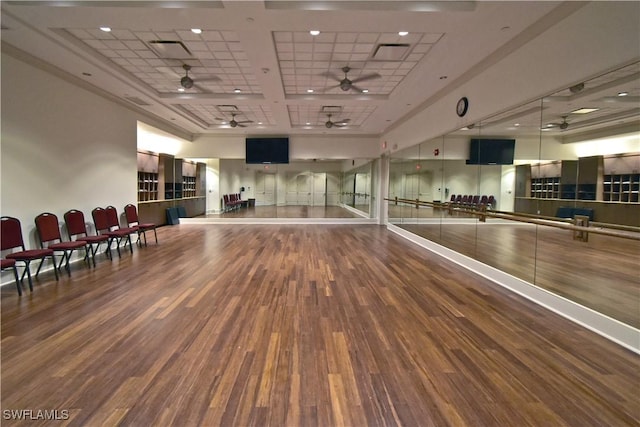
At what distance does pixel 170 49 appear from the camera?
5125mm

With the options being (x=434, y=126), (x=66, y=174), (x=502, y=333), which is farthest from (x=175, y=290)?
Answer: (x=434, y=126)

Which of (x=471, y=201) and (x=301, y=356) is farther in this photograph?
(x=471, y=201)

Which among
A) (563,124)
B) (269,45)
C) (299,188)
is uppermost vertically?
(269,45)

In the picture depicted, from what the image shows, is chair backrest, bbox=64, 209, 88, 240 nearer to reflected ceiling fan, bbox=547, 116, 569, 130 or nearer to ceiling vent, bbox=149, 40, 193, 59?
ceiling vent, bbox=149, 40, 193, 59

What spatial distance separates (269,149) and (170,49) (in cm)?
732

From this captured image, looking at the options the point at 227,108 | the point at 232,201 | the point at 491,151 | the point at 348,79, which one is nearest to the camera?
the point at 491,151

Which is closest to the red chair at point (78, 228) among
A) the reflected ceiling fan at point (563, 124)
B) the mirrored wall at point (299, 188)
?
the mirrored wall at point (299, 188)

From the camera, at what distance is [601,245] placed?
12.3ft

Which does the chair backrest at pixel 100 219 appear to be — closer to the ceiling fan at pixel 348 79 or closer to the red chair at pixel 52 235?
the red chair at pixel 52 235

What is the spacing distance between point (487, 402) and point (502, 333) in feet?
Answer: 4.24

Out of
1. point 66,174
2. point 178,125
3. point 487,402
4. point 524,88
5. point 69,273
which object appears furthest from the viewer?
point 178,125

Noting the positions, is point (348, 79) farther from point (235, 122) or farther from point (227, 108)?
point (235, 122)

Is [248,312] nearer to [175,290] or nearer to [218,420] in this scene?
[175,290]

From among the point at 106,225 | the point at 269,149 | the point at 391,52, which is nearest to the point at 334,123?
the point at 269,149
